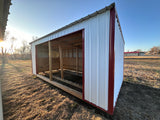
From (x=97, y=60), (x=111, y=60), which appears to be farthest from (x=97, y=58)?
(x=111, y=60)

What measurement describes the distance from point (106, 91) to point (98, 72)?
0.51 m

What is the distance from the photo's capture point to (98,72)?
1.61m

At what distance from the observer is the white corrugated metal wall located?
1.49 metres

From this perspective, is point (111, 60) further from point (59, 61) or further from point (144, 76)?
point (59, 61)

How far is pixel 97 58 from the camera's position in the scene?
63.4 inches

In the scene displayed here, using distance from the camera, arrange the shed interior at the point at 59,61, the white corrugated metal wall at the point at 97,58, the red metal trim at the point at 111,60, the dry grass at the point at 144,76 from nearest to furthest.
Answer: the red metal trim at the point at 111,60 → the white corrugated metal wall at the point at 97,58 → the dry grass at the point at 144,76 → the shed interior at the point at 59,61

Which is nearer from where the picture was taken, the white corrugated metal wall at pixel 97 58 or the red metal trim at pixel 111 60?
the red metal trim at pixel 111 60

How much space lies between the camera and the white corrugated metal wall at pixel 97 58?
149cm

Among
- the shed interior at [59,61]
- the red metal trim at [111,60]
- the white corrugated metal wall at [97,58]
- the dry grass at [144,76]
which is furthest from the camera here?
the shed interior at [59,61]

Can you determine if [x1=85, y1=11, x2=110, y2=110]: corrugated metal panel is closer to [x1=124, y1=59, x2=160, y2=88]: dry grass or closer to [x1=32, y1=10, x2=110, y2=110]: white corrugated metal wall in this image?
[x1=32, y1=10, x2=110, y2=110]: white corrugated metal wall

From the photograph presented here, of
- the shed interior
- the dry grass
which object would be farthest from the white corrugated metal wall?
the dry grass

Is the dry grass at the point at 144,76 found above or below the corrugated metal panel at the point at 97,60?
below

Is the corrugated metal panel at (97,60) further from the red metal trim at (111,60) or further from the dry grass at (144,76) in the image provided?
the dry grass at (144,76)

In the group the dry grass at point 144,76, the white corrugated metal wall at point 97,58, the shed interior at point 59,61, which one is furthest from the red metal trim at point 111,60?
the dry grass at point 144,76
